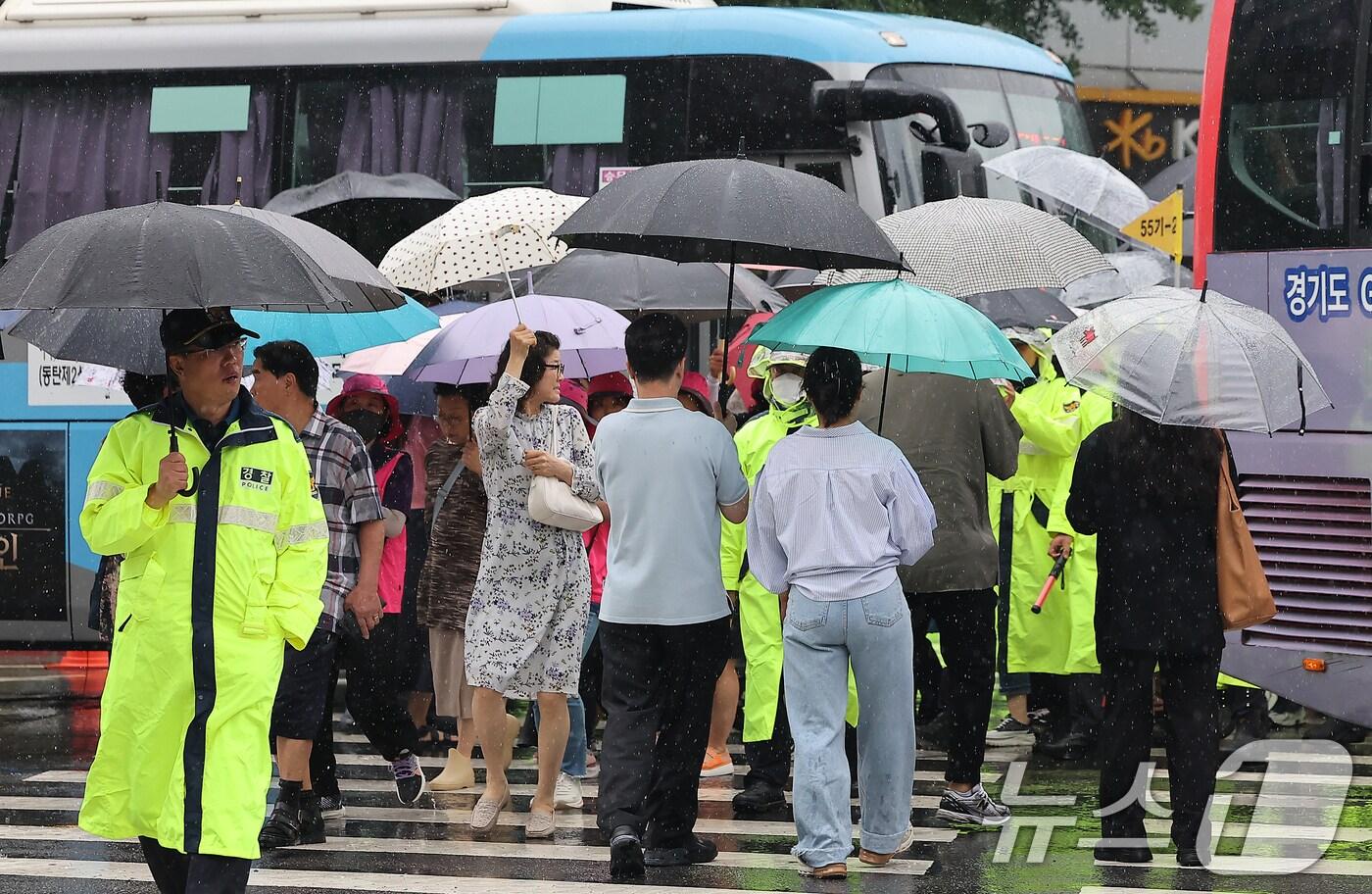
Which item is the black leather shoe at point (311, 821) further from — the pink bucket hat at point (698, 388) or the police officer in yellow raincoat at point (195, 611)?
the pink bucket hat at point (698, 388)

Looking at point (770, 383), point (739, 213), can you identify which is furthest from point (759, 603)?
point (739, 213)

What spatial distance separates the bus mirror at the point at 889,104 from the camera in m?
11.3

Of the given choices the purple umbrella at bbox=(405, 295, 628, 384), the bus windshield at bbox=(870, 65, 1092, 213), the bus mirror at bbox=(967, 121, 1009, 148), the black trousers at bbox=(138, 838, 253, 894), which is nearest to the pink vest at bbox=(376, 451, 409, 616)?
the purple umbrella at bbox=(405, 295, 628, 384)

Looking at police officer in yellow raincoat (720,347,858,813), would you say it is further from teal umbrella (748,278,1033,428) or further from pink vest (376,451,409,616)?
pink vest (376,451,409,616)

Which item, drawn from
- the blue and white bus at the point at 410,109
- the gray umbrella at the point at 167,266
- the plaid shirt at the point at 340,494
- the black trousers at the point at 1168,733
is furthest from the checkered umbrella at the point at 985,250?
the blue and white bus at the point at 410,109

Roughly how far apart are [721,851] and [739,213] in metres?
2.41

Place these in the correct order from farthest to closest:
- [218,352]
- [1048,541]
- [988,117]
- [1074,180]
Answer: [988,117] → [1074,180] → [1048,541] → [218,352]

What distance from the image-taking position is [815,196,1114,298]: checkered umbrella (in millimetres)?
7613

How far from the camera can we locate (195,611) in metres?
5.29

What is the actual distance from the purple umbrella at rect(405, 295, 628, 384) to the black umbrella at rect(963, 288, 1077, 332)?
2437 mm

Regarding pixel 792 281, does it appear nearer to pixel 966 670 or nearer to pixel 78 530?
pixel 966 670

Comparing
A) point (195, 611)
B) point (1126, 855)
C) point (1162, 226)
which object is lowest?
point (1126, 855)

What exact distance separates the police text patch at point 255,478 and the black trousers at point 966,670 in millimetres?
3190

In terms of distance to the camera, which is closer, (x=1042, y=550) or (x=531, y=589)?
(x=531, y=589)
